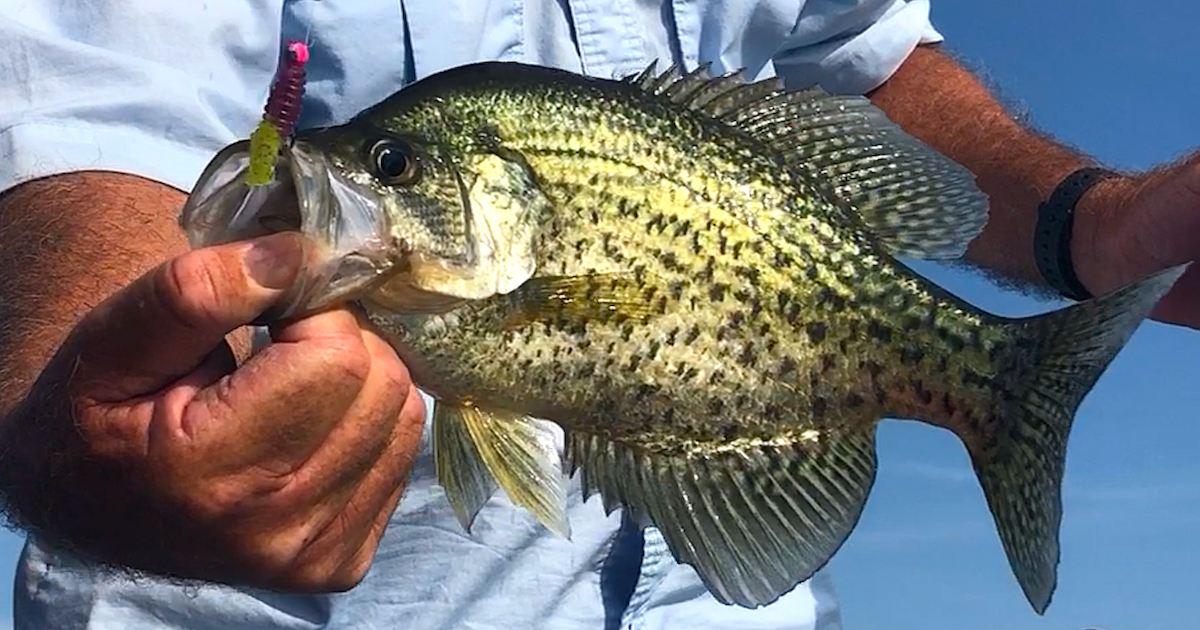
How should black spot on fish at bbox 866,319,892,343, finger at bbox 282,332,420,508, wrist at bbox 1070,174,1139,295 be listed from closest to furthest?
finger at bbox 282,332,420,508, black spot on fish at bbox 866,319,892,343, wrist at bbox 1070,174,1139,295

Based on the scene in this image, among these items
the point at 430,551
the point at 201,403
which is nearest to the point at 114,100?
the point at 201,403

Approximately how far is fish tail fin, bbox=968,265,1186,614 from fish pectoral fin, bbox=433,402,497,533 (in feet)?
2.53

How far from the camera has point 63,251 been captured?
216cm

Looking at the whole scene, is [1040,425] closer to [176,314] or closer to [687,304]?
[687,304]

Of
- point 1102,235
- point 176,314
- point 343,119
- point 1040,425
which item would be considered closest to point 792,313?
point 1040,425

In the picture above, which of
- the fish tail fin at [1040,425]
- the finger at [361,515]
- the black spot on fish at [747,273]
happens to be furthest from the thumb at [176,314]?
the fish tail fin at [1040,425]

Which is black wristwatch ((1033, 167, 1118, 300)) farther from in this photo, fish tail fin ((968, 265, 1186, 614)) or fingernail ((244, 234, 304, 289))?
fingernail ((244, 234, 304, 289))

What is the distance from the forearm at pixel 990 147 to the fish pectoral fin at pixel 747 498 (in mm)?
1658

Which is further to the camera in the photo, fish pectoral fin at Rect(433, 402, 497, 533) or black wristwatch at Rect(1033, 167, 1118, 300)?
black wristwatch at Rect(1033, 167, 1118, 300)

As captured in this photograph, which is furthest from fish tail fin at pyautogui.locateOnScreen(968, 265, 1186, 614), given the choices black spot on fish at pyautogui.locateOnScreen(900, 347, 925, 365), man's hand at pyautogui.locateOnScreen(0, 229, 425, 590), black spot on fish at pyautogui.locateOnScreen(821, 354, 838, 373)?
man's hand at pyautogui.locateOnScreen(0, 229, 425, 590)

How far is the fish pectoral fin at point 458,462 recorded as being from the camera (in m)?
2.02

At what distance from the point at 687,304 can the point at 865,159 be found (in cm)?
45

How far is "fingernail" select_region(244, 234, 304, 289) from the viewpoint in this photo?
1682 millimetres

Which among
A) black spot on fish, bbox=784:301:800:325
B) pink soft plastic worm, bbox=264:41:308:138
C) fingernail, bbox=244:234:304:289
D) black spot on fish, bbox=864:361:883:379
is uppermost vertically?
pink soft plastic worm, bbox=264:41:308:138
